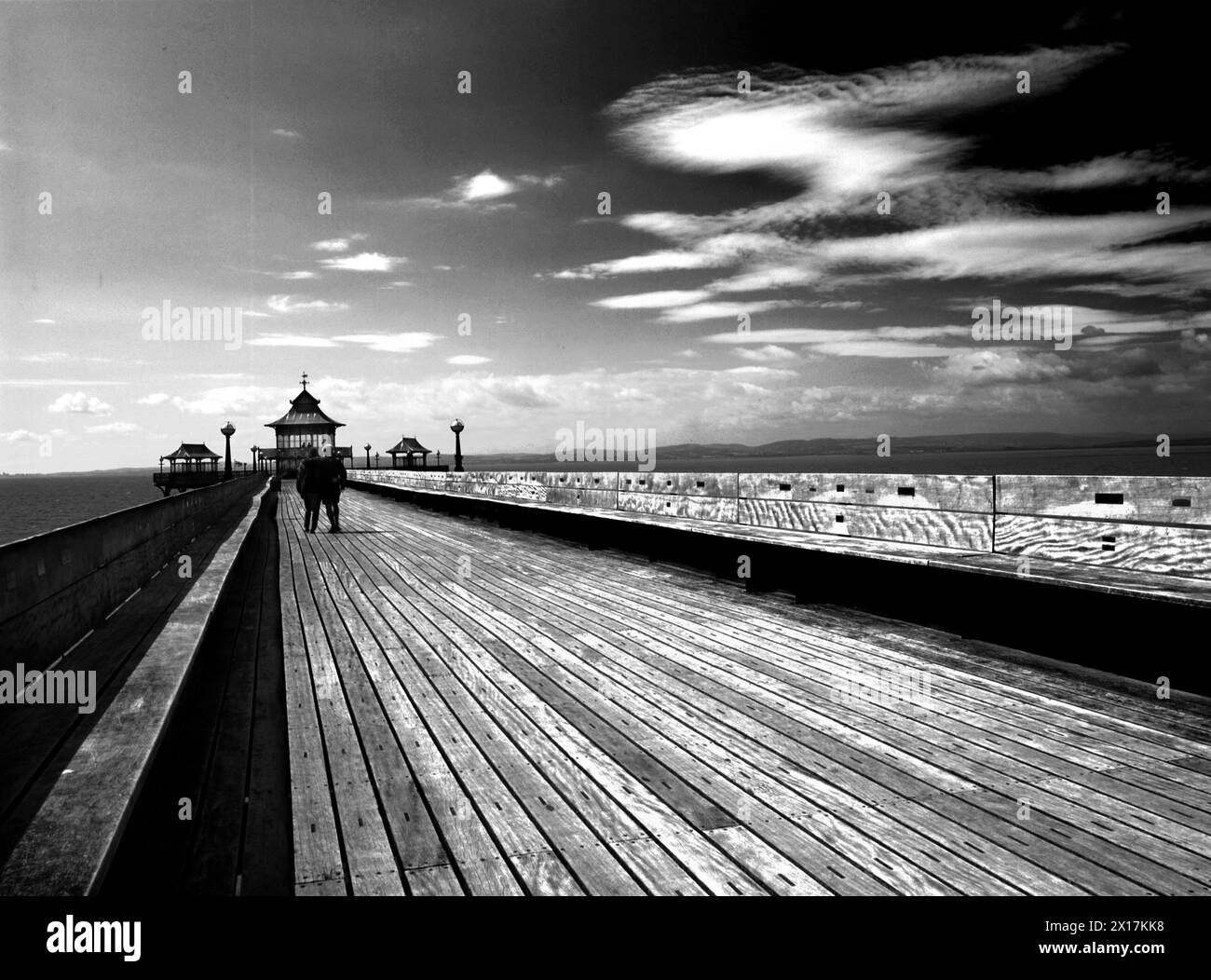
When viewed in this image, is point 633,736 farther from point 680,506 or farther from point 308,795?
point 680,506

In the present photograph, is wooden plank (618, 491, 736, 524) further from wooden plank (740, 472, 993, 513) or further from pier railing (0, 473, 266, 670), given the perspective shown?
pier railing (0, 473, 266, 670)

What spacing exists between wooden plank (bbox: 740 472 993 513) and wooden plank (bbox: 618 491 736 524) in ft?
1.40

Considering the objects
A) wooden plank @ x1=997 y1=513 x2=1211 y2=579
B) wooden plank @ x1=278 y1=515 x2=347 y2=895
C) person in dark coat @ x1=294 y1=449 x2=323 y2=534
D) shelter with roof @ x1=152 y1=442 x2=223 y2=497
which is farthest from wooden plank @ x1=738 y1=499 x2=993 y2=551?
shelter with roof @ x1=152 y1=442 x2=223 y2=497

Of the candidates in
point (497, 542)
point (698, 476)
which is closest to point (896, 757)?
point (698, 476)

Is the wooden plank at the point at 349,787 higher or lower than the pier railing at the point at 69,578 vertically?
lower

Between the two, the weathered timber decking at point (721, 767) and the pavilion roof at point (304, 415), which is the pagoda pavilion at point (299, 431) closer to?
the pavilion roof at point (304, 415)

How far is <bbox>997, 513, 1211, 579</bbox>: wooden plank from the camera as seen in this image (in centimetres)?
508

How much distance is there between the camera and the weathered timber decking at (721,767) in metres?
2.64

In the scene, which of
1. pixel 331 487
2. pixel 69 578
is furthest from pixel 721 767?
pixel 331 487

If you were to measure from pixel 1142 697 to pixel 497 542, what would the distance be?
10.7 m

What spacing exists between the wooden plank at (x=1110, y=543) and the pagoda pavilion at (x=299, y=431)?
262 feet

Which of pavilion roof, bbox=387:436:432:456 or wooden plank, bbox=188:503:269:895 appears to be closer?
wooden plank, bbox=188:503:269:895

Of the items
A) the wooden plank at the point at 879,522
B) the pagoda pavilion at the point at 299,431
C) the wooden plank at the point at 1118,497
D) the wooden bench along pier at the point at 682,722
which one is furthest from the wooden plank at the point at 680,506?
the pagoda pavilion at the point at 299,431
